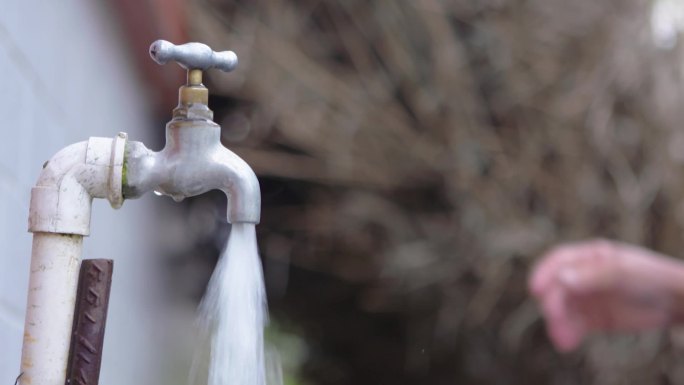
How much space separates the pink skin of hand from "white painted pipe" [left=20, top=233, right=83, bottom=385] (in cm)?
88

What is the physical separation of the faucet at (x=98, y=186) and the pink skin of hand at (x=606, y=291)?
2.68ft

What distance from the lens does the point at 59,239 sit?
75 centimetres

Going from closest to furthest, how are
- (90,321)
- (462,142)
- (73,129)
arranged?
(90,321)
(73,129)
(462,142)

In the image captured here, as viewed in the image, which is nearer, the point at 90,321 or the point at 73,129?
the point at 90,321

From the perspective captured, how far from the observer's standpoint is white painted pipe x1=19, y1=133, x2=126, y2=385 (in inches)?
28.9

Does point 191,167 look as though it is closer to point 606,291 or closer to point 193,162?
point 193,162

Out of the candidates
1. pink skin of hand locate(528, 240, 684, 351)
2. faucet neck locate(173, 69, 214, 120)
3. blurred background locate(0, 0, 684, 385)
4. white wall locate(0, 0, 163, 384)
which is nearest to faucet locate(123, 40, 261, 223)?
faucet neck locate(173, 69, 214, 120)

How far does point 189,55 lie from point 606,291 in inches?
38.1

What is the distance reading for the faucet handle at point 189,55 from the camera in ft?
2.43

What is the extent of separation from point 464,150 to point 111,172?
220cm

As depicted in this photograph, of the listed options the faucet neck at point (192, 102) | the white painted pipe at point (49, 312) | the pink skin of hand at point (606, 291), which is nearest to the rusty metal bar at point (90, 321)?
the white painted pipe at point (49, 312)

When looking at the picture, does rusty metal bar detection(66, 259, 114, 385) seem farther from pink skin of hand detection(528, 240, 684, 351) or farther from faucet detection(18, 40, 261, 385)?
pink skin of hand detection(528, 240, 684, 351)

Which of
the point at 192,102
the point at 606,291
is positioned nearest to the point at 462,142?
the point at 606,291

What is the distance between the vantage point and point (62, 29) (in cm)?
133
